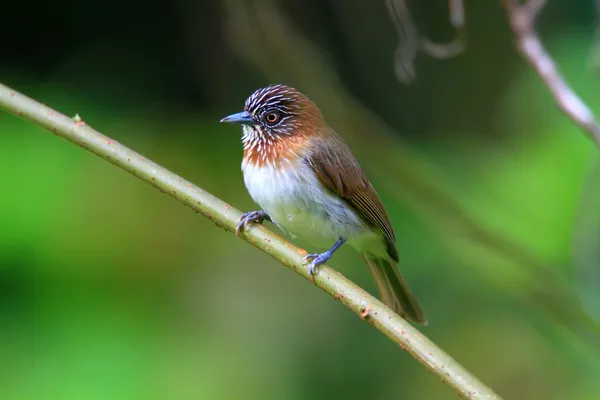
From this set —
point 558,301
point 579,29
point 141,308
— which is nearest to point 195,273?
point 141,308

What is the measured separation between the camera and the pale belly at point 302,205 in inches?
117

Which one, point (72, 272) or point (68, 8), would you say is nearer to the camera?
point (72, 272)

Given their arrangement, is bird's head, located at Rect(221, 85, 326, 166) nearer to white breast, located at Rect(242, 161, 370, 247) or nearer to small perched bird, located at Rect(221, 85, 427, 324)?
small perched bird, located at Rect(221, 85, 427, 324)

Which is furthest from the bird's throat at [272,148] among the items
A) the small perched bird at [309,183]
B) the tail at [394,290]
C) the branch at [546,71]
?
the branch at [546,71]

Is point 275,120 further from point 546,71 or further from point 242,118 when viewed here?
point 546,71

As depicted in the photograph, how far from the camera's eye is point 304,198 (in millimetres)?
2984

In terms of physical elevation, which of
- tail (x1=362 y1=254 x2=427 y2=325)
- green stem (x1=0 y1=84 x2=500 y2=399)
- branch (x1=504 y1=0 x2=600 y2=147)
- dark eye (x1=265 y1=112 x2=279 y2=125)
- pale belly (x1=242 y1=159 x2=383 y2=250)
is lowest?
green stem (x1=0 y1=84 x2=500 y2=399)

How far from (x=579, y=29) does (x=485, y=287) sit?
213cm

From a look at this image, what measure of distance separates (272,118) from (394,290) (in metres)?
0.92

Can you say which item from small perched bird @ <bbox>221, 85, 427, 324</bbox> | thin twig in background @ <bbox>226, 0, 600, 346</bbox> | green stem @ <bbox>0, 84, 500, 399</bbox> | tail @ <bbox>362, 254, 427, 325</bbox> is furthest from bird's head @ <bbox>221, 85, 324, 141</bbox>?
thin twig in background @ <bbox>226, 0, 600, 346</bbox>

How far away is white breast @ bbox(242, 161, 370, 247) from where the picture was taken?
2.96 metres

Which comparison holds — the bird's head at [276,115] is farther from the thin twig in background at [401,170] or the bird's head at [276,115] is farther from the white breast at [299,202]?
the thin twig in background at [401,170]

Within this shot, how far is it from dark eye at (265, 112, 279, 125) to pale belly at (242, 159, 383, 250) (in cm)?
22

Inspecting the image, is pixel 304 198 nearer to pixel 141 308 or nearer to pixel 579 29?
pixel 141 308
